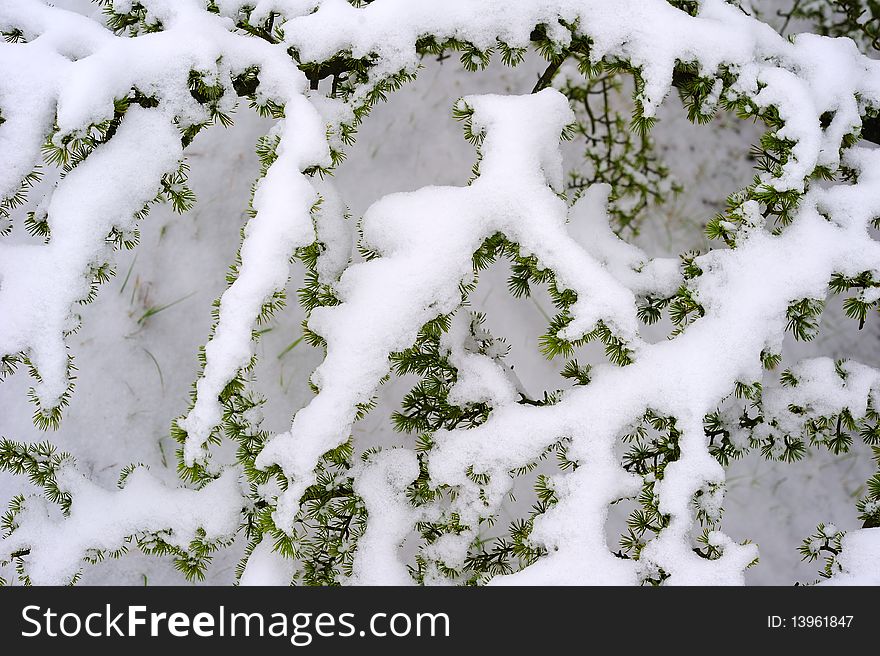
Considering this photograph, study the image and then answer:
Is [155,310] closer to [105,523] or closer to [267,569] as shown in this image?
[105,523]

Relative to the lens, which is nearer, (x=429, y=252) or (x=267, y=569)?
(x=429, y=252)

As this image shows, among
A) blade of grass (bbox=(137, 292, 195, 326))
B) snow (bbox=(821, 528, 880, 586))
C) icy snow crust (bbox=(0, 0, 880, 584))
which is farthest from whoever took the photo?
blade of grass (bbox=(137, 292, 195, 326))

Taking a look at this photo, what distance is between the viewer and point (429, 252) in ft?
3.58

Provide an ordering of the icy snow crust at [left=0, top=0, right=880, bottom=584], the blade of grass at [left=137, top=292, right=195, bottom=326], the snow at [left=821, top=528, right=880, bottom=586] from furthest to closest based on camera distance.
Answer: the blade of grass at [left=137, top=292, right=195, bottom=326] → the snow at [left=821, top=528, right=880, bottom=586] → the icy snow crust at [left=0, top=0, right=880, bottom=584]

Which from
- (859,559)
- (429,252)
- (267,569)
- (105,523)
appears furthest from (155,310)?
(859,559)

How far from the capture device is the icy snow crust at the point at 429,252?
104 cm

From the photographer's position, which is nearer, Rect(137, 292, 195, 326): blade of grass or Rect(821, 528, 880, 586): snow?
Rect(821, 528, 880, 586): snow

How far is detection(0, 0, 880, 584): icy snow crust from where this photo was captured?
1045mm

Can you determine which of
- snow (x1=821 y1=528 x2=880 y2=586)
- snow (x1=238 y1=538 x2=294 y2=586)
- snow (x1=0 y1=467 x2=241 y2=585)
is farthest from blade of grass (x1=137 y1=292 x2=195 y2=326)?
snow (x1=821 y1=528 x2=880 y2=586)

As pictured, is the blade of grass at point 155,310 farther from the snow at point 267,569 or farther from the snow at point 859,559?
the snow at point 859,559

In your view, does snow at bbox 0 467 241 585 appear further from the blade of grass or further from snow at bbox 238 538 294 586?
the blade of grass

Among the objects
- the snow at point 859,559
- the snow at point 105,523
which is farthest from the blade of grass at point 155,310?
the snow at point 859,559

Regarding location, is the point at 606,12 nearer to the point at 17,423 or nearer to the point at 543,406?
the point at 543,406

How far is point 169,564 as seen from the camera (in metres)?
1.84
